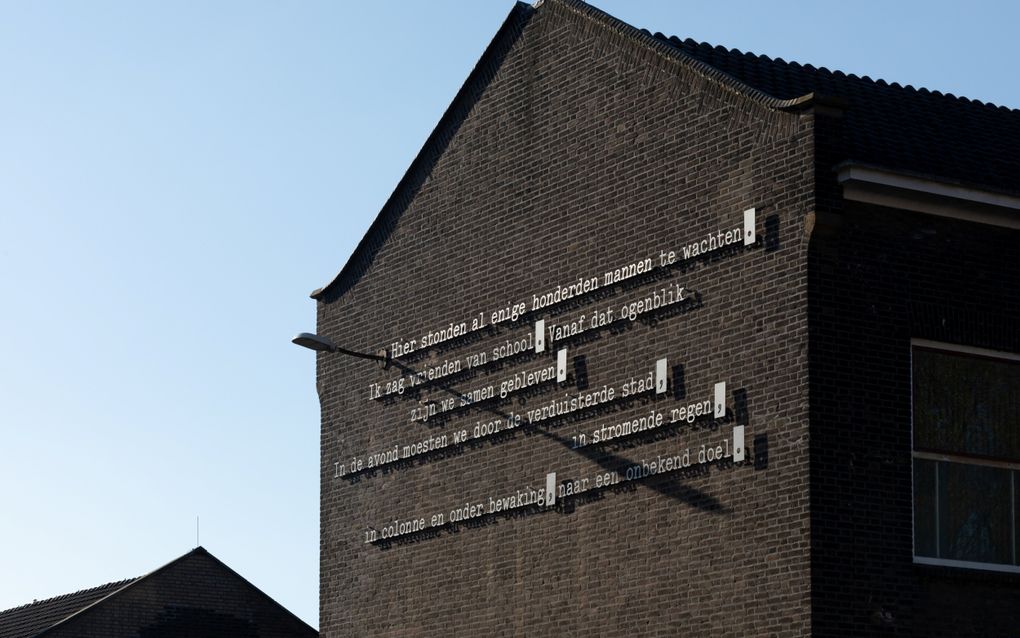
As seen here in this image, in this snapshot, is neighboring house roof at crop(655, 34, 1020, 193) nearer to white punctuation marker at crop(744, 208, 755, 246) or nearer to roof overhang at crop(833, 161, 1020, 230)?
roof overhang at crop(833, 161, 1020, 230)

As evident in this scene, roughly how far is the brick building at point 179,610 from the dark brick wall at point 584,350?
1591cm

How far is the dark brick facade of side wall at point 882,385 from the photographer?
17078mm

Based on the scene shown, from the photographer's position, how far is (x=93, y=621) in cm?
3900

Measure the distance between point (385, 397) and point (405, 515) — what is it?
182cm

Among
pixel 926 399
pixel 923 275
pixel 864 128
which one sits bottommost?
pixel 926 399

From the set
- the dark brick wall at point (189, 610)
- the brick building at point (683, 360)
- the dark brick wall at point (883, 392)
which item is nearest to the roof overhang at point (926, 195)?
the brick building at point (683, 360)

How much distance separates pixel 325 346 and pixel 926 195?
901 cm

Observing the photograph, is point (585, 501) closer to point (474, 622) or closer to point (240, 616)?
point (474, 622)

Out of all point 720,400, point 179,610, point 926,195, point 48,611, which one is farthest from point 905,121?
point 48,611

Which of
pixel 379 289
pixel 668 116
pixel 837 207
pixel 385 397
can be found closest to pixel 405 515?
pixel 385 397

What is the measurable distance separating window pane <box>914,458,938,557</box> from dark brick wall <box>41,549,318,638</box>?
83.5 feet

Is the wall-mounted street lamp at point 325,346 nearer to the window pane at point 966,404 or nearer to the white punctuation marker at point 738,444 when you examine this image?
the white punctuation marker at point 738,444

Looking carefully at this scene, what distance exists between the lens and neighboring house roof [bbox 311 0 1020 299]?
18.6m

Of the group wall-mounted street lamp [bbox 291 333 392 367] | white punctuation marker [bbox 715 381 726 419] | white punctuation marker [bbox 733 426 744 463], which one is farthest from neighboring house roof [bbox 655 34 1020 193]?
wall-mounted street lamp [bbox 291 333 392 367]
